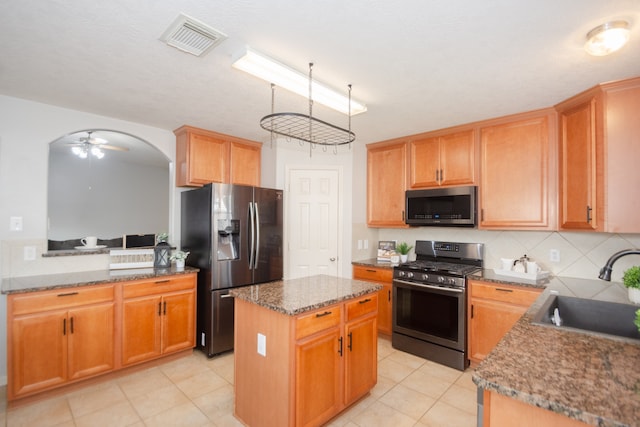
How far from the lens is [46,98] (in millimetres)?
2588

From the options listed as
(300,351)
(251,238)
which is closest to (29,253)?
(251,238)

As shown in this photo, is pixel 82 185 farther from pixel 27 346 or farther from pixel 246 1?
pixel 246 1

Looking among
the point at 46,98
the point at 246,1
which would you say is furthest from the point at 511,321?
the point at 46,98

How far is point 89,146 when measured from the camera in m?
3.04

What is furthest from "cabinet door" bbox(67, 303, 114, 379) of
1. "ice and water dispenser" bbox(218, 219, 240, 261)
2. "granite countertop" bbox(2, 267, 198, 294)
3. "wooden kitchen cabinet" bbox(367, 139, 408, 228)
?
"wooden kitchen cabinet" bbox(367, 139, 408, 228)

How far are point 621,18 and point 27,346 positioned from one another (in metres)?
4.18

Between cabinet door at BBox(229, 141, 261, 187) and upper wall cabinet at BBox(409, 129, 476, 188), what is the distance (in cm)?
194

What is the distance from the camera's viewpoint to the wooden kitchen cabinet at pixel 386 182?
3691mm

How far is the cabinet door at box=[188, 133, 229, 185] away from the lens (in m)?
3.34

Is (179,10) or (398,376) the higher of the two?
(179,10)

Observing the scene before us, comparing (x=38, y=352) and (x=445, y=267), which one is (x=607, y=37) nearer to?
(x=445, y=267)

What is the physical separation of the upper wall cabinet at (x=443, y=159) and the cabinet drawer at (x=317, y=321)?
2.05 metres

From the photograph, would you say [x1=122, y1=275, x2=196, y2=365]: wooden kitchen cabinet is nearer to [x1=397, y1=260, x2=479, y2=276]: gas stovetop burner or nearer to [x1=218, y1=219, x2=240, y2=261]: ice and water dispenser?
[x1=218, y1=219, x2=240, y2=261]: ice and water dispenser

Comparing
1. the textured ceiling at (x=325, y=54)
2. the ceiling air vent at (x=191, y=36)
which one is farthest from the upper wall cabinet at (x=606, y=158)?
the ceiling air vent at (x=191, y=36)
